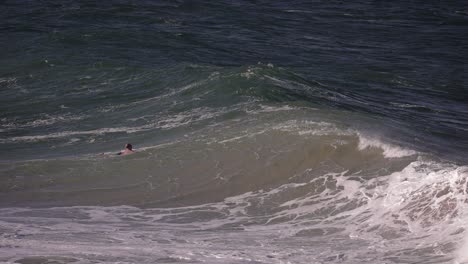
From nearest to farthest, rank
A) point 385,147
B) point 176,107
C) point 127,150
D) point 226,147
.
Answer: point 385,147
point 127,150
point 226,147
point 176,107

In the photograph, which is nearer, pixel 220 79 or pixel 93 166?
pixel 93 166

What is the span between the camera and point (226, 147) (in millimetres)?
15977

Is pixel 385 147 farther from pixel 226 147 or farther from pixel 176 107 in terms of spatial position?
pixel 176 107

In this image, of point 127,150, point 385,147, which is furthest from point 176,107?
point 385,147

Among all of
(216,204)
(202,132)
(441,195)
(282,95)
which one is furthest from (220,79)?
(441,195)

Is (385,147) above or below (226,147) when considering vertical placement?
above

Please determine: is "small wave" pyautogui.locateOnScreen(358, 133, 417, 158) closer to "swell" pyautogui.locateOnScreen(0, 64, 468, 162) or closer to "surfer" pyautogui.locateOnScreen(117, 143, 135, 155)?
"swell" pyautogui.locateOnScreen(0, 64, 468, 162)

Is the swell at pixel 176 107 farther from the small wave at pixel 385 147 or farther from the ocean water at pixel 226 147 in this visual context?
the small wave at pixel 385 147

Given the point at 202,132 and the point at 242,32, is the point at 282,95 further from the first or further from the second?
the point at 242,32

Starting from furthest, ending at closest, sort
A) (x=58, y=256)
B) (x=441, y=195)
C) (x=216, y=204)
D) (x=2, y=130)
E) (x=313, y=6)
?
(x=313, y=6)
(x=2, y=130)
(x=216, y=204)
(x=441, y=195)
(x=58, y=256)

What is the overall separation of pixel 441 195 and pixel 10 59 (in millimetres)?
17532

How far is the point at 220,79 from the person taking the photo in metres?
21.2

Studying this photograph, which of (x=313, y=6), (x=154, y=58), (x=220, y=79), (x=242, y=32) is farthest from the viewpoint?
(x=313, y=6)

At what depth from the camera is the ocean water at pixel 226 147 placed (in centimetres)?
1134
